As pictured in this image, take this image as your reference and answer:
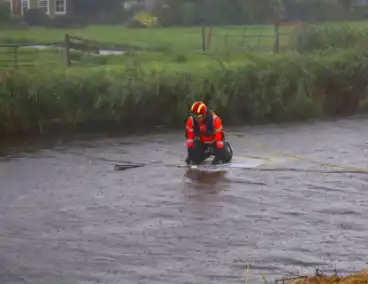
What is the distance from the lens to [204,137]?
19375 millimetres

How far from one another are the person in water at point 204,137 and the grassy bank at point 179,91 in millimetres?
7105

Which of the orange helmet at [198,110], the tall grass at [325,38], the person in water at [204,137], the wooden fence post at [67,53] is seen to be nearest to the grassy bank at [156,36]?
the tall grass at [325,38]

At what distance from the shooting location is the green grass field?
31.4 meters

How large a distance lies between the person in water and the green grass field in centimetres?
1117

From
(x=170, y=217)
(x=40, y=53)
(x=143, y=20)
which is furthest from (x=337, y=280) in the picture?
(x=143, y=20)

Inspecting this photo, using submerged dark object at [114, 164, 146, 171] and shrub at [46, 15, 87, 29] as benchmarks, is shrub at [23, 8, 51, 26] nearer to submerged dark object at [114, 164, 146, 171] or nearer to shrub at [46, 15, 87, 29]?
shrub at [46, 15, 87, 29]

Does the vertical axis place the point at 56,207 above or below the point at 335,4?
below

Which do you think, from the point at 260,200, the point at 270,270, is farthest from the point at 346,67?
the point at 270,270

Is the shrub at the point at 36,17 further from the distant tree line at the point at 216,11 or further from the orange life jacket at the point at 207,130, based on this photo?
the orange life jacket at the point at 207,130

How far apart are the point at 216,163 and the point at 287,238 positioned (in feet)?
19.3

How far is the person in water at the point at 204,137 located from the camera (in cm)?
1883

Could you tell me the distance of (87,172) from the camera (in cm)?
2069

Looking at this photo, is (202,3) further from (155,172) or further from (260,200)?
(260,200)

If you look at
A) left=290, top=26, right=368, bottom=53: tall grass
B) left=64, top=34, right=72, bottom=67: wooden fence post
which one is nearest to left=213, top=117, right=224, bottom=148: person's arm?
left=64, top=34, right=72, bottom=67: wooden fence post
